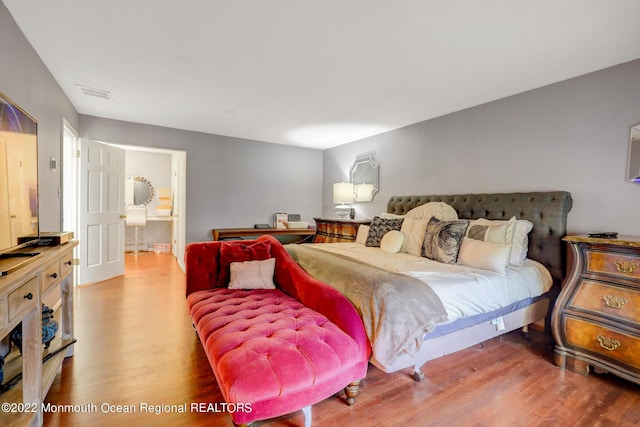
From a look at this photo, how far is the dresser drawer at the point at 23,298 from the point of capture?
1.14 metres

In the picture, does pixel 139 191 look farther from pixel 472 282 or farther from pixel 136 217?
pixel 472 282

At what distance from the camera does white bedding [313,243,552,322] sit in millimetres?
1889

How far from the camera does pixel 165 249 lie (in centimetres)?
657

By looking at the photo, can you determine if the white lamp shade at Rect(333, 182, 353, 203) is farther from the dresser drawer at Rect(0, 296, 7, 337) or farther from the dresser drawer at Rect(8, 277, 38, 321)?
the dresser drawer at Rect(0, 296, 7, 337)

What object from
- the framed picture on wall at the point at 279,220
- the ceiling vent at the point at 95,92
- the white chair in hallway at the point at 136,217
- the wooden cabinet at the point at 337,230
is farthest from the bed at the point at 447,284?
the white chair in hallway at the point at 136,217

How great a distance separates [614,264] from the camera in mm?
1925

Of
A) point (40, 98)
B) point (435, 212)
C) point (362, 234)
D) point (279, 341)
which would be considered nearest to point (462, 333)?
point (279, 341)

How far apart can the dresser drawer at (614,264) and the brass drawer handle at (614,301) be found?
0.16 meters

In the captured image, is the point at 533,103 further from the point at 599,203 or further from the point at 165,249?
the point at 165,249

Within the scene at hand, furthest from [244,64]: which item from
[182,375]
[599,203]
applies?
[599,203]

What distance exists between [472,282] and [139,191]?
6969 millimetres

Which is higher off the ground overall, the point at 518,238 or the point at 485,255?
the point at 518,238

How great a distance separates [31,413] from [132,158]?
248 inches

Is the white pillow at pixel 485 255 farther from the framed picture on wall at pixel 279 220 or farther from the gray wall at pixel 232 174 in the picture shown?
the gray wall at pixel 232 174
